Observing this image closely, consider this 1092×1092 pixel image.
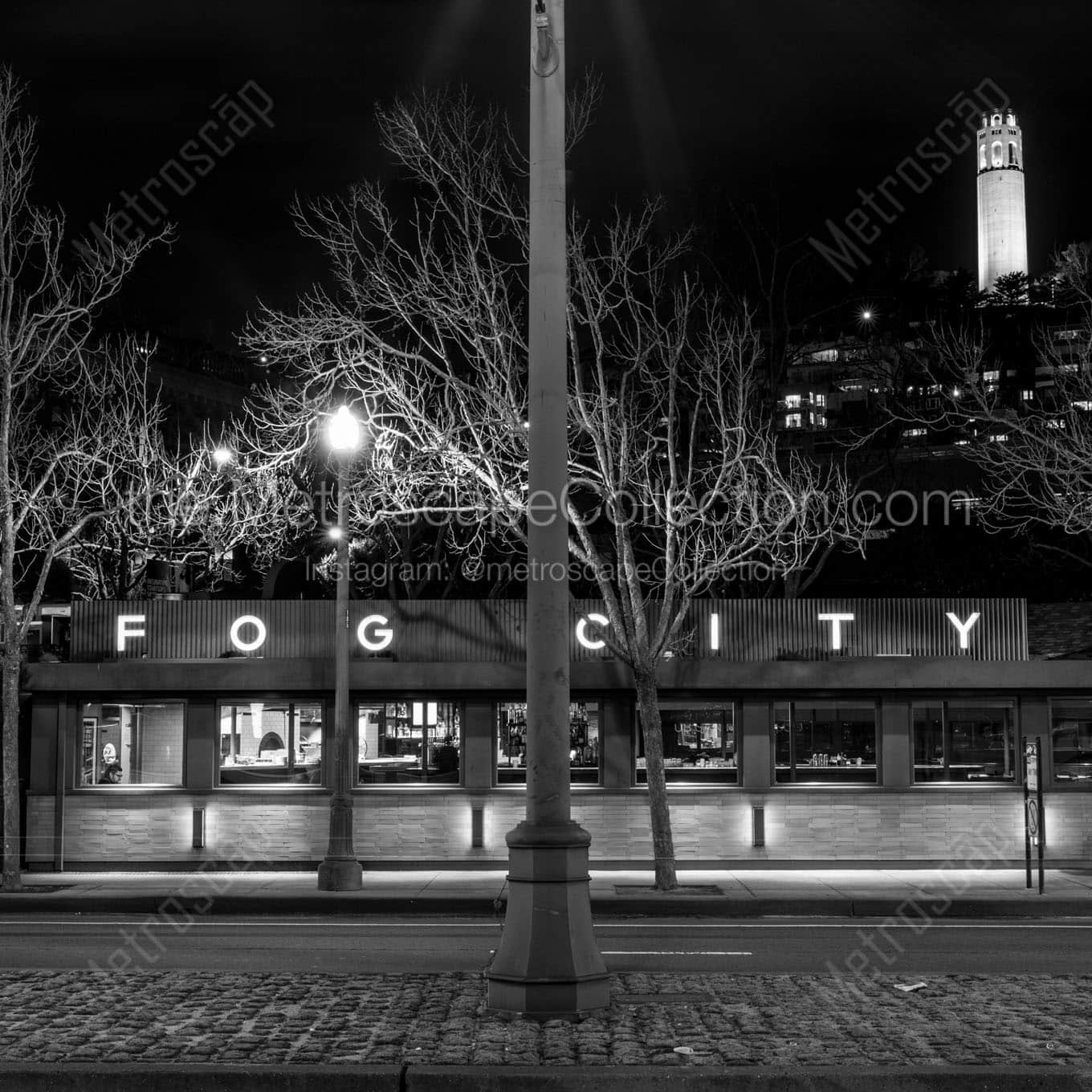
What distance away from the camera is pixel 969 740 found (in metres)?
23.6

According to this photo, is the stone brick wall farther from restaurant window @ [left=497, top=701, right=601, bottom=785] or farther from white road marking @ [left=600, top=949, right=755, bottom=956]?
white road marking @ [left=600, top=949, right=755, bottom=956]

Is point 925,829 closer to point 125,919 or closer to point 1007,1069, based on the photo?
point 125,919

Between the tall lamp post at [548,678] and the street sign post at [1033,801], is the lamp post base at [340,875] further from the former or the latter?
the tall lamp post at [548,678]

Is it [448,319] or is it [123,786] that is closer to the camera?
[448,319]

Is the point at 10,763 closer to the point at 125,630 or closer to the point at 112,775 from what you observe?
the point at 112,775

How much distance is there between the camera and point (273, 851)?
2327 centimetres

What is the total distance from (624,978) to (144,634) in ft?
49.1

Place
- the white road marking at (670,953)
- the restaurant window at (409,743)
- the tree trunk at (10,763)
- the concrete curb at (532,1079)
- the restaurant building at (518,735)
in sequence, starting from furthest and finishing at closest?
the restaurant window at (409,743)
the restaurant building at (518,735)
the tree trunk at (10,763)
the white road marking at (670,953)
the concrete curb at (532,1079)

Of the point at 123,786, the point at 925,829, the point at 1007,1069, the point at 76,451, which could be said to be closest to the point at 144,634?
the point at 123,786

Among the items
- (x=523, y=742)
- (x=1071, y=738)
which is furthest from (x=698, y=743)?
(x=1071, y=738)

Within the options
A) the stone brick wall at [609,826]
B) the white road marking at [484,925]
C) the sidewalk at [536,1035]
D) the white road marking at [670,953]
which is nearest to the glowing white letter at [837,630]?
the stone brick wall at [609,826]

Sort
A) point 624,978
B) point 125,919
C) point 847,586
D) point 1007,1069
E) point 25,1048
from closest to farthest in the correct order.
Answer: point 1007,1069 → point 25,1048 → point 624,978 → point 125,919 → point 847,586

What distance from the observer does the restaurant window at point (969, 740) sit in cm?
2359

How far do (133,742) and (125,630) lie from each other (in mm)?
1916
